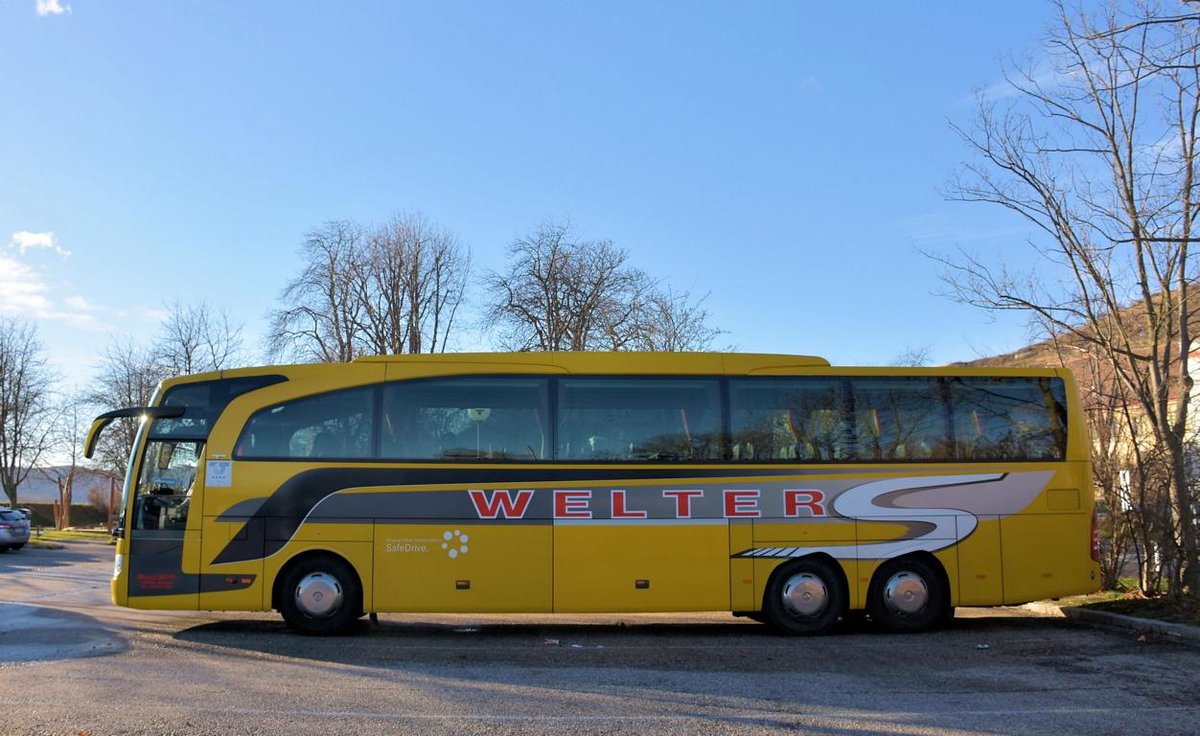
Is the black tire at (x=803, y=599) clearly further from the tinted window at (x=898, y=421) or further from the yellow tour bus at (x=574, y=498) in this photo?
the tinted window at (x=898, y=421)

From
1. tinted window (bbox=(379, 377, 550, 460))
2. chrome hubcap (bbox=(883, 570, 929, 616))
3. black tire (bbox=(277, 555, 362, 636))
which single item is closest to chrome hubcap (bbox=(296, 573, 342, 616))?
black tire (bbox=(277, 555, 362, 636))

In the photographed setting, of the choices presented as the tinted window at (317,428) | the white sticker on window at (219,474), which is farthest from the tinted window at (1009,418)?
the white sticker on window at (219,474)

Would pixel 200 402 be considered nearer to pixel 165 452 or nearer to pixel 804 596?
pixel 165 452

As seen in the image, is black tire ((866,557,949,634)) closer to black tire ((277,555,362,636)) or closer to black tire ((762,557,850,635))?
black tire ((762,557,850,635))

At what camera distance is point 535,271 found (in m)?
36.7

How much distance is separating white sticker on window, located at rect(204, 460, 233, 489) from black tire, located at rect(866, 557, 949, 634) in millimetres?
8178

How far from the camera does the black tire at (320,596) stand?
10.5m

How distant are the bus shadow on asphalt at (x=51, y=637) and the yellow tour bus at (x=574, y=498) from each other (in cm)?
73

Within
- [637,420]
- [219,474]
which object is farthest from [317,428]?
[637,420]

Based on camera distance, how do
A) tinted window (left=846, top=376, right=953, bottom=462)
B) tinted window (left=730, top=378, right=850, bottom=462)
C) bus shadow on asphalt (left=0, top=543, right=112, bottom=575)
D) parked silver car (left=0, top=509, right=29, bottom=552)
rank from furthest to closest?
parked silver car (left=0, top=509, right=29, bottom=552), bus shadow on asphalt (left=0, top=543, right=112, bottom=575), tinted window (left=846, top=376, right=953, bottom=462), tinted window (left=730, top=378, right=850, bottom=462)

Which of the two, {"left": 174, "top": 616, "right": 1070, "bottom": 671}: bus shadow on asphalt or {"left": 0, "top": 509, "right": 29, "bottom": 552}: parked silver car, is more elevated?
{"left": 0, "top": 509, "right": 29, "bottom": 552}: parked silver car

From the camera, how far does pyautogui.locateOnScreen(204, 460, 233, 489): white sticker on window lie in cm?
1052

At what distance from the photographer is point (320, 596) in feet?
34.3

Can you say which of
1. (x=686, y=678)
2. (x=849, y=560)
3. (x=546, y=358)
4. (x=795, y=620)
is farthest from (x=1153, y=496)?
(x=546, y=358)
